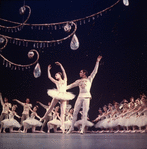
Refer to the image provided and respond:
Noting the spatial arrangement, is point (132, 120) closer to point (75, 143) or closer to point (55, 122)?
point (55, 122)

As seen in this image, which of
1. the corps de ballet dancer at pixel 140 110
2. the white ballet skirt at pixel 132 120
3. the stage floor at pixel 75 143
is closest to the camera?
the stage floor at pixel 75 143

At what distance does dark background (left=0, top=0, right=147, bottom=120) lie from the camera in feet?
22.4

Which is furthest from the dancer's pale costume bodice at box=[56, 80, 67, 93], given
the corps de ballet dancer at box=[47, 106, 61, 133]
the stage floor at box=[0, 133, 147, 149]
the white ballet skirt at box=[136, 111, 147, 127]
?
the stage floor at box=[0, 133, 147, 149]

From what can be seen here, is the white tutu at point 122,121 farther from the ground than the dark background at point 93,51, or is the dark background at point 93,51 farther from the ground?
the dark background at point 93,51


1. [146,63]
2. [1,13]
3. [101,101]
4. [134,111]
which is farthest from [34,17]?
[134,111]

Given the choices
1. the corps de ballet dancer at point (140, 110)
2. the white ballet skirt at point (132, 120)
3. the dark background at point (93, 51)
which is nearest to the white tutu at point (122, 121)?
the white ballet skirt at point (132, 120)

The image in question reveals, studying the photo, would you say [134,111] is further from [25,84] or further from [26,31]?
[26,31]

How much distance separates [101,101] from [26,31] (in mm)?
3902

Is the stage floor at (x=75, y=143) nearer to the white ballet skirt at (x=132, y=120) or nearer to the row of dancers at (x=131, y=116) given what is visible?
the row of dancers at (x=131, y=116)

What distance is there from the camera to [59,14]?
336 inches

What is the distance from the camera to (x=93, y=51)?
7.79 meters

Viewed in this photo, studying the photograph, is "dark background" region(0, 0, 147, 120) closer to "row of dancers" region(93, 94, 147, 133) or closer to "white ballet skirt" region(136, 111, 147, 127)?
"row of dancers" region(93, 94, 147, 133)

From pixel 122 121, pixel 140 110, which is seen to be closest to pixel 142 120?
pixel 140 110

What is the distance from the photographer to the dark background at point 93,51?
684 centimetres
